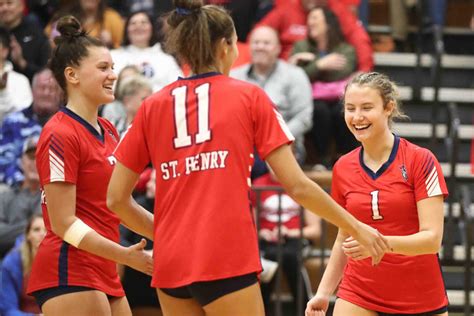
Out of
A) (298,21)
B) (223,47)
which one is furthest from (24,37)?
(223,47)

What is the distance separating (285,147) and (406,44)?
6.96 meters

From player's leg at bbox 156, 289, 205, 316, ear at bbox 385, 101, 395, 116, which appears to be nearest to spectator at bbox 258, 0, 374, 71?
ear at bbox 385, 101, 395, 116

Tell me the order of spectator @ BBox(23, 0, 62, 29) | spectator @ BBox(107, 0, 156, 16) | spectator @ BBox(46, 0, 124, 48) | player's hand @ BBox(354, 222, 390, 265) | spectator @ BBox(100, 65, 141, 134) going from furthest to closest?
spectator @ BBox(23, 0, 62, 29) < spectator @ BBox(107, 0, 156, 16) < spectator @ BBox(46, 0, 124, 48) < spectator @ BBox(100, 65, 141, 134) < player's hand @ BBox(354, 222, 390, 265)

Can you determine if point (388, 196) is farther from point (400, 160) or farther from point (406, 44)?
point (406, 44)

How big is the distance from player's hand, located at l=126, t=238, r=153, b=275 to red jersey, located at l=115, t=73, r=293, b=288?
25 cm

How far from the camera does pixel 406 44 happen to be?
34.4 ft

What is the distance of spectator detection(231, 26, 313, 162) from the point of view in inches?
337

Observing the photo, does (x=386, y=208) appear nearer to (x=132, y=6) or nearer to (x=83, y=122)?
(x=83, y=122)

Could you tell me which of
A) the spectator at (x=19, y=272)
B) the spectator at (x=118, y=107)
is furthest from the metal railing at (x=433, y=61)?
the spectator at (x=19, y=272)

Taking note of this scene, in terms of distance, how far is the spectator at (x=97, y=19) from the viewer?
957cm

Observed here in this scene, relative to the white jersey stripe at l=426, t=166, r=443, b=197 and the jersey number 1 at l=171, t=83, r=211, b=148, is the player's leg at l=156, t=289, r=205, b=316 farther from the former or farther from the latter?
the white jersey stripe at l=426, t=166, r=443, b=197

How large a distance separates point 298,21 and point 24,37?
2549 millimetres

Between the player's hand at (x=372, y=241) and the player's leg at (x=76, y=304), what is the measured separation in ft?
3.86

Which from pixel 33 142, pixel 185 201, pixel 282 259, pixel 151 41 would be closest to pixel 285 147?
pixel 185 201
